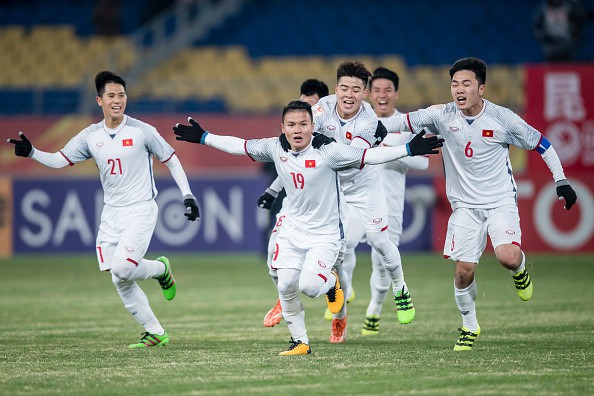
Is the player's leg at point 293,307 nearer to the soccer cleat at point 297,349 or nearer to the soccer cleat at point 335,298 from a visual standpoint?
the soccer cleat at point 297,349

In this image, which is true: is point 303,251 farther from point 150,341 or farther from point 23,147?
point 23,147

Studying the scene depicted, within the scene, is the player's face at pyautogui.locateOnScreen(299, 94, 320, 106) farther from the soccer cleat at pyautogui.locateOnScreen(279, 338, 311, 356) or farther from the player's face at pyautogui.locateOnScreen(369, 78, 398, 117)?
the soccer cleat at pyautogui.locateOnScreen(279, 338, 311, 356)

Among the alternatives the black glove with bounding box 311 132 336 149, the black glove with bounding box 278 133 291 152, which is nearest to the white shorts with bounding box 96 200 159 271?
the black glove with bounding box 278 133 291 152

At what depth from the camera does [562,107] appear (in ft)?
61.6

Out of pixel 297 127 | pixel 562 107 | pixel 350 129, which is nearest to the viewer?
pixel 297 127

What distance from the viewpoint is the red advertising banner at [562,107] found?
61.3 ft

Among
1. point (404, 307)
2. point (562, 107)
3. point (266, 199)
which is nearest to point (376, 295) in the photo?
point (404, 307)

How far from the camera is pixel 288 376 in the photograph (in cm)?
762

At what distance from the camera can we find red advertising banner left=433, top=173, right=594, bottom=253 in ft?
62.6

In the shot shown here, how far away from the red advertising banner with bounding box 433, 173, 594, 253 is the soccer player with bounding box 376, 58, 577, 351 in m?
9.86

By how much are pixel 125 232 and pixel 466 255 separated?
297cm

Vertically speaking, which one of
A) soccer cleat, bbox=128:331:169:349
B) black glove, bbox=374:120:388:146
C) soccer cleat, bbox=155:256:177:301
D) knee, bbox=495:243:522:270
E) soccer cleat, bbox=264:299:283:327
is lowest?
soccer cleat, bbox=128:331:169:349

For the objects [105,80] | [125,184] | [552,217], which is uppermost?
[105,80]

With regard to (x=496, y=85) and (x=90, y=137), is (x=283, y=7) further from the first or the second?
(x=90, y=137)
